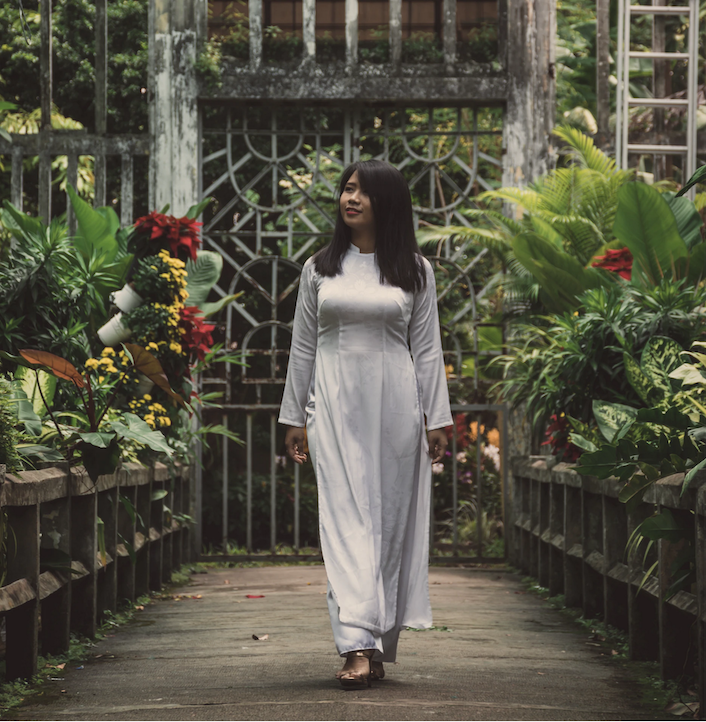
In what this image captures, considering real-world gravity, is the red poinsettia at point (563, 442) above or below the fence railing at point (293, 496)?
above

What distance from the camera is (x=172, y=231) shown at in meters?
6.80

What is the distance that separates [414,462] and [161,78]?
569 centimetres

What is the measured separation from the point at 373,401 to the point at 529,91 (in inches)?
220

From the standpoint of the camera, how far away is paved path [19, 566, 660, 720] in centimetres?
314

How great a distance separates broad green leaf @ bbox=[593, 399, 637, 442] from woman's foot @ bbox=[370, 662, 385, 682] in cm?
169

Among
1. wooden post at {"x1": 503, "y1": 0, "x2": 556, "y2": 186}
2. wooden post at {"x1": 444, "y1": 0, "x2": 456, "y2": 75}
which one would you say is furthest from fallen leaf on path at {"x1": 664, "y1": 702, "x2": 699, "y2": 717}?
wooden post at {"x1": 444, "y1": 0, "x2": 456, "y2": 75}

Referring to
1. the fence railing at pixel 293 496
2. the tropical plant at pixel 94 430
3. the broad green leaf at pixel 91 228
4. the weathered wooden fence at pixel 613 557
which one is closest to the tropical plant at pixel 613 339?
the weathered wooden fence at pixel 613 557

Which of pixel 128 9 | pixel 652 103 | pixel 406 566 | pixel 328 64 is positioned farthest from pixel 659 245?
pixel 128 9

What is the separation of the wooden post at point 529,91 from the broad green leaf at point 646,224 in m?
1.96

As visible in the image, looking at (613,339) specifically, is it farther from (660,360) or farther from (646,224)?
(646,224)

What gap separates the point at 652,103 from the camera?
348 inches

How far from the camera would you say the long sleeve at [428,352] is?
12.7ft

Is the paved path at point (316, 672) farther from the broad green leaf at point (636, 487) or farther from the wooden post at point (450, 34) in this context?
the wooden post at point (450, 34)

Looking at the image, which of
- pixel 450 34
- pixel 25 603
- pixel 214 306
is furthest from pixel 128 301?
pixel 450 34
